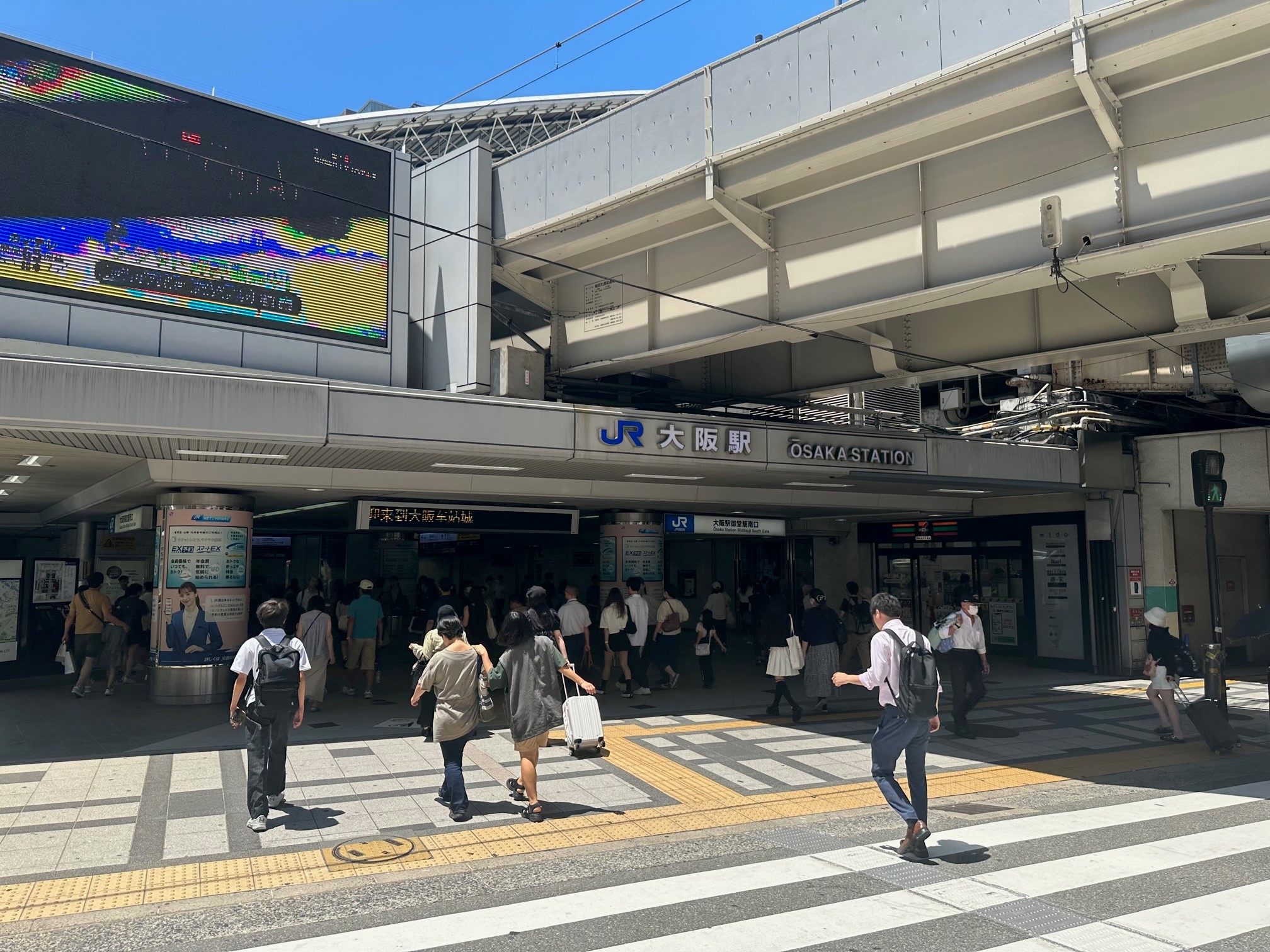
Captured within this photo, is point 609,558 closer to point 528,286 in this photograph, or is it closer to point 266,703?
point 528,286

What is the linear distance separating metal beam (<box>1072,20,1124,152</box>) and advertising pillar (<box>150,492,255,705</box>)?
11577 millimetres

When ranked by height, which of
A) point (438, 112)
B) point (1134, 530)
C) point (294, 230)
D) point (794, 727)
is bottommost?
point (794, 727)

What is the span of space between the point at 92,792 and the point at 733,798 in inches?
222

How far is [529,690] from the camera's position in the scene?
6.93m

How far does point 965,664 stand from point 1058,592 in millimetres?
8589

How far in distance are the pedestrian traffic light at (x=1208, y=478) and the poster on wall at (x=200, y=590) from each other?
44.4ft

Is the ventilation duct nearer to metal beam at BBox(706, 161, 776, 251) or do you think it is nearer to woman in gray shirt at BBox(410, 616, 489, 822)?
metal beam at BBox(706, 161, 776, 251)

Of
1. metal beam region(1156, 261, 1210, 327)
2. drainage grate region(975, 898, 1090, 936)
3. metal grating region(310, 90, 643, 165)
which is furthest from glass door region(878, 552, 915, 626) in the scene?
metal grating region(310, 90, 643, 165)

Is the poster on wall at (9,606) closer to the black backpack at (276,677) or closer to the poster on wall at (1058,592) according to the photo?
the black backpack at (276,677)

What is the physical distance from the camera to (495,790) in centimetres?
805

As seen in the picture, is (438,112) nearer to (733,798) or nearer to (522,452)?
(522,452)

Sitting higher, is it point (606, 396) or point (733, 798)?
point (606, 396)

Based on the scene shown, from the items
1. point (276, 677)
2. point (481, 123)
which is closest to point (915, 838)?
point (276, 677)

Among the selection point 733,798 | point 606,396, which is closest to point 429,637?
point 733,798
